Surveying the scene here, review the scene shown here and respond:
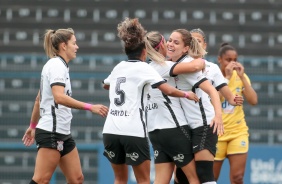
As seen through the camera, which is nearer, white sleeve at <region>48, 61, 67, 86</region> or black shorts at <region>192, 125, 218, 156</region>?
black shorts at <region>192, 125, 218, 156</region>

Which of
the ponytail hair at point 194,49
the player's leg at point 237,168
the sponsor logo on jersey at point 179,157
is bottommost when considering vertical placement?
the player's leg at point 237,168

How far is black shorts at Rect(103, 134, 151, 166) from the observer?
28.1 ft

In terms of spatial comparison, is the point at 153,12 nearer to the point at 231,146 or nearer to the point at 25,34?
the point at 25,34

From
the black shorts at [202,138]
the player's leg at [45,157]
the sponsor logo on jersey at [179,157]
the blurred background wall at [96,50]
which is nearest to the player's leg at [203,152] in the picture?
the black shorts at [202,138]

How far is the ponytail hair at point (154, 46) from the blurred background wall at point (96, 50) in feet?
18.3

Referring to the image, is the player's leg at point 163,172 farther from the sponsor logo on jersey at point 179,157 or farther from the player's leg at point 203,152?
the player's leg at point 203,152

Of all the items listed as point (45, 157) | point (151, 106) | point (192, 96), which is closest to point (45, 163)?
point (45, 157)

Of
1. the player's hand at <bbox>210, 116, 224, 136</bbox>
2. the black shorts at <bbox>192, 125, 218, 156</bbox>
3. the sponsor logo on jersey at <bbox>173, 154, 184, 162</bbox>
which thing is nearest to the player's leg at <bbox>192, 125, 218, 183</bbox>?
the black shorts at <bbox>192, 125, 218, 156</bbox>

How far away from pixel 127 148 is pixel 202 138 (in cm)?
68

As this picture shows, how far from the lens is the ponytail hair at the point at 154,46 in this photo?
8.88m

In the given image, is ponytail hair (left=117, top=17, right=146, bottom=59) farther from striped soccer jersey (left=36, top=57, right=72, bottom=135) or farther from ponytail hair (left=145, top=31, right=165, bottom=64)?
striped soccer jersey (left=36, top=57, right=72, bottom=135)

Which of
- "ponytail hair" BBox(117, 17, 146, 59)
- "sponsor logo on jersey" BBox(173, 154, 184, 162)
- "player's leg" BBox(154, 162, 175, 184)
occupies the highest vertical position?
"ponytail hair" BBox(117, 17, 146, 59)

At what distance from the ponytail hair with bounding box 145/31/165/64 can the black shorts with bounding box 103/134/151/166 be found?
690 millimetres

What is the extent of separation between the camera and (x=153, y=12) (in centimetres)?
1634
